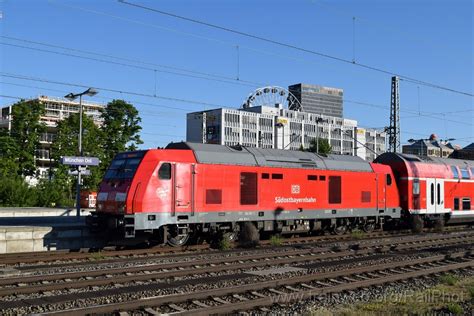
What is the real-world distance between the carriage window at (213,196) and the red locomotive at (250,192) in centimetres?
4

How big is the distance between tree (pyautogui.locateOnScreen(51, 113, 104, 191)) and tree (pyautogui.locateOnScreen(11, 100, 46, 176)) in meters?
1.98

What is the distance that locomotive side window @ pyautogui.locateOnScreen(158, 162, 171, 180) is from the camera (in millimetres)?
17438

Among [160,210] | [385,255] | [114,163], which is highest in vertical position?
[114,163]

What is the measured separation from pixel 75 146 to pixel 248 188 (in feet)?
118

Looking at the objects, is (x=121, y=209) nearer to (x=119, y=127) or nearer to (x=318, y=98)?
(x=119, y=127)

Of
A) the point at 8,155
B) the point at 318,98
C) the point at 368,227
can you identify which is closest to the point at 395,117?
the point at 368,227

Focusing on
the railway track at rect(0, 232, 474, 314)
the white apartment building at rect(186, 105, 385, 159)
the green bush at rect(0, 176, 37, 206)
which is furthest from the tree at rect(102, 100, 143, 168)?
the white apartment building at rect(186, 105, 385, 159)

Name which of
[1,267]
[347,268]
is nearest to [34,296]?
[1,267]

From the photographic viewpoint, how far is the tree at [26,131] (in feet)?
165

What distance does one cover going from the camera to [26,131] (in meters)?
51.7

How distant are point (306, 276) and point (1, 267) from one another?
8.06m

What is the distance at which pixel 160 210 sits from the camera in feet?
56.7

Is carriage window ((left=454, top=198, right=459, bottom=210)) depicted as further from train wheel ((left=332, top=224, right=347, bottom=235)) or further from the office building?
the office building

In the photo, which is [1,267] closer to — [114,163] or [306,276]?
[114,163]
